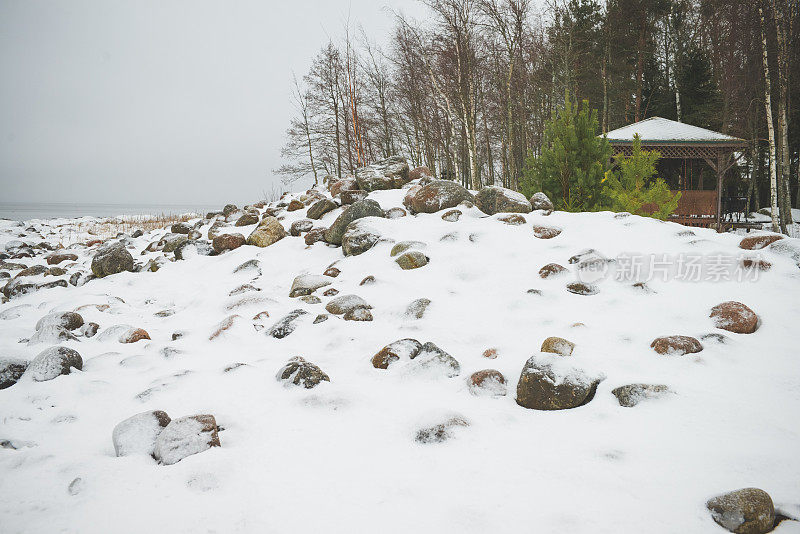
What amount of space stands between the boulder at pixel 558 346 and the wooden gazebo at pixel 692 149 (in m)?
12.9

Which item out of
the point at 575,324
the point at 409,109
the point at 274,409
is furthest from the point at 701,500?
the point at 409,109

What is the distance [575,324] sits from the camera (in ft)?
8.89

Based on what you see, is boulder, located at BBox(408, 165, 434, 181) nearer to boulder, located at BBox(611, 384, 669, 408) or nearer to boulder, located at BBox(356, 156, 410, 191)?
boulder, located at BBox(356, 156, 410, 191)

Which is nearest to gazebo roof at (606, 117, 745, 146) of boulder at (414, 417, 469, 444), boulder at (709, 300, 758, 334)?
boulder at (709, 300, 758, 334)

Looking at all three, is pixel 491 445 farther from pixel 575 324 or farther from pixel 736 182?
pixel 736 182

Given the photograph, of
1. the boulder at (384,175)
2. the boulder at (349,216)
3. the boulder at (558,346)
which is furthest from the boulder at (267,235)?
the boulder at (558,346)

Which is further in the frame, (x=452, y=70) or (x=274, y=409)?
(x=452, y=70)

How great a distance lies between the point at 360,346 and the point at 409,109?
18.8m

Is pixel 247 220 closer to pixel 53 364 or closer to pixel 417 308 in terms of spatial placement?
pixel 53 364

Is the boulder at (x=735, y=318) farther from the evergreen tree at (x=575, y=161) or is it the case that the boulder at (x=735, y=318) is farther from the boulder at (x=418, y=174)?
the boulder at (x=418, y=174)

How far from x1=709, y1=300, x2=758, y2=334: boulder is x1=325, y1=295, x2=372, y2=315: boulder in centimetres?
259

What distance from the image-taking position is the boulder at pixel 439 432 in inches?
67.7

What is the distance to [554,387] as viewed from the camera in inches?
76.3

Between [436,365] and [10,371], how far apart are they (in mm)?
2728
